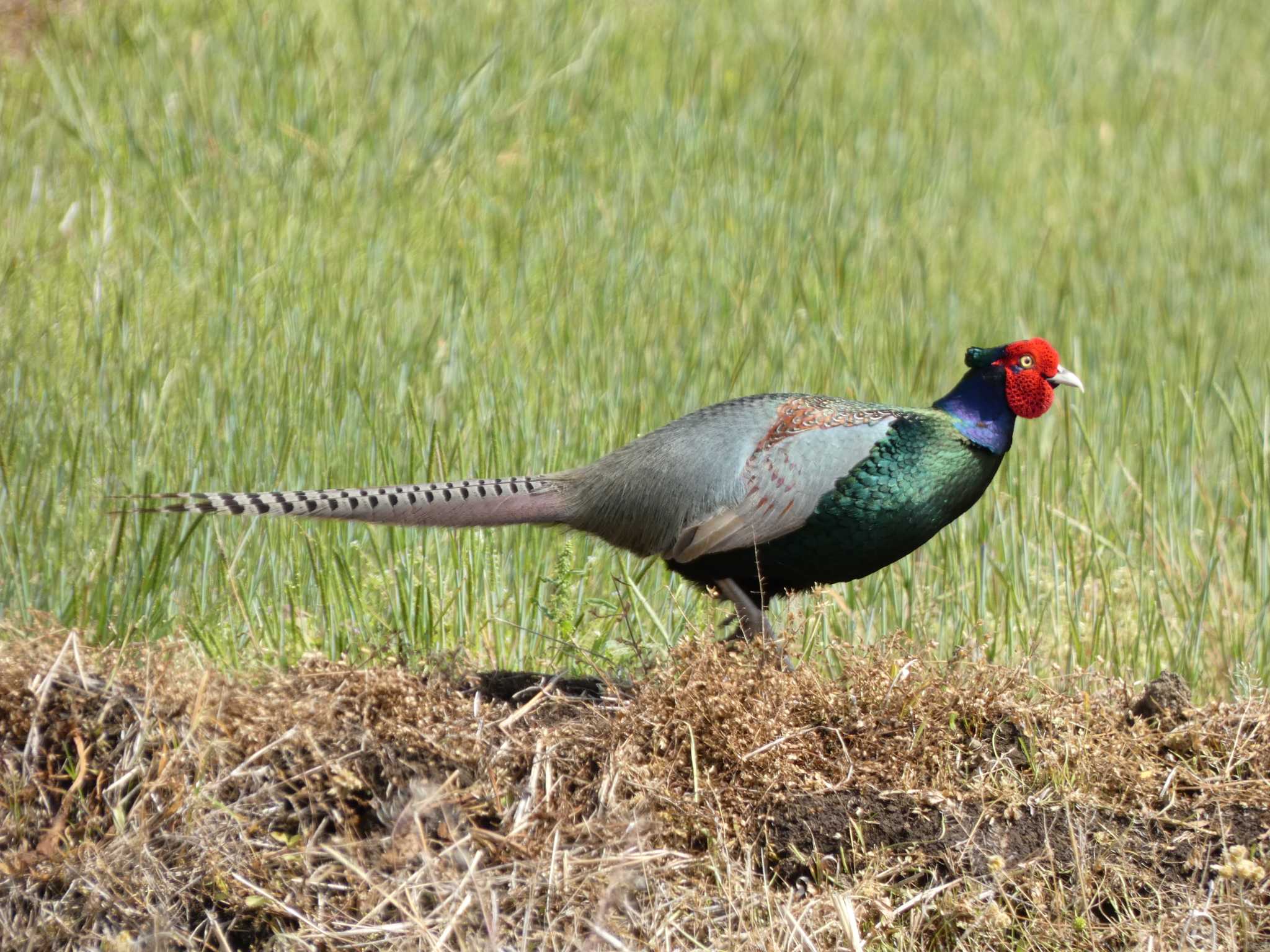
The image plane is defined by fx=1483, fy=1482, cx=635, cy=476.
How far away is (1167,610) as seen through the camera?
182 inches

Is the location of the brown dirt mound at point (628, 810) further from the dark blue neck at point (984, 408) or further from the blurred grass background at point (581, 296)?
the dark blue neck at point (984, 408)

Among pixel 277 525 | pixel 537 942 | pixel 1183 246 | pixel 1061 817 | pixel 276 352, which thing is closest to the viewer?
pixel 537 942

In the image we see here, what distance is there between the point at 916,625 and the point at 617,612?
34.9 inches

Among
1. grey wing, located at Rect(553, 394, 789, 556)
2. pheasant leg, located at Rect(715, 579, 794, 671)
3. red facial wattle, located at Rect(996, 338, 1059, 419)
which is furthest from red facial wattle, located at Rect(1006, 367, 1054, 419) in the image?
pheasant leg, located at Rect(715, 579, 794, 671)

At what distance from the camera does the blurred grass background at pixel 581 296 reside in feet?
13.7

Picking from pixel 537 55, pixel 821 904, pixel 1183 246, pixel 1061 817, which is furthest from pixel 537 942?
pixel 537 55

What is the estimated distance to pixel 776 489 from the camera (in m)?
3.69

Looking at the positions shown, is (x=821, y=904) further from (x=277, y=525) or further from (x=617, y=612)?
(x=277, y=525)

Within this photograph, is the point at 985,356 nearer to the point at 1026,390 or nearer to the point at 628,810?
the point at 1026,390

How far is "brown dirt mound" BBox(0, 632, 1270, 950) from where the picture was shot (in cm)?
296

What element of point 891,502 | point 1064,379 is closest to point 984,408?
point 1064,379

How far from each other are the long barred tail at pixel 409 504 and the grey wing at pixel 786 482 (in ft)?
1.44

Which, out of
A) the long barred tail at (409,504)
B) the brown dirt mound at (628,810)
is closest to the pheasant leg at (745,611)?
the brown dirt mound at (628,810)

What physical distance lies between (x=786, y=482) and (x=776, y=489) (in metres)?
0.03
